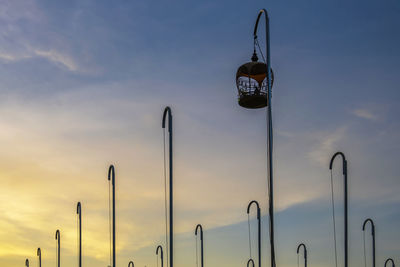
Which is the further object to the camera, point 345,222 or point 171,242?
point 345,222

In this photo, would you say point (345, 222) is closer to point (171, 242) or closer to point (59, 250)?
point (171, 242)

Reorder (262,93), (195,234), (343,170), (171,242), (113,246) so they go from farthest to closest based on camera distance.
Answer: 1. (195,234)
2. (113,246)
3. (343,170)
4. (262,93)
5. (171,242)

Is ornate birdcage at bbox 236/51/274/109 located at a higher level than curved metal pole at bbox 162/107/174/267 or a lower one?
higher

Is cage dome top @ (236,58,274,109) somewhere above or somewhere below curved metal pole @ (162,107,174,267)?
above

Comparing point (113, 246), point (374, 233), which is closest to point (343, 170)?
point (113, 246)

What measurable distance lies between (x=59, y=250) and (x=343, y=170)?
28.0 metres

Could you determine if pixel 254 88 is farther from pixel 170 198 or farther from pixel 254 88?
pixel 170 198

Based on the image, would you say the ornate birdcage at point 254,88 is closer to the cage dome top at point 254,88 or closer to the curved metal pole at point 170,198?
the cage dome top at point 254,88

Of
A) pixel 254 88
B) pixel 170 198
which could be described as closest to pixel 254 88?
pixel 254 88

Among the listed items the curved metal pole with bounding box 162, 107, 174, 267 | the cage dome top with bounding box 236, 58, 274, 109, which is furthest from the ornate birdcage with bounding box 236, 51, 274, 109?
the curved metal pole with bounding box 162, 107, 174, 267

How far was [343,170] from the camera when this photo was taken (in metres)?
36.6

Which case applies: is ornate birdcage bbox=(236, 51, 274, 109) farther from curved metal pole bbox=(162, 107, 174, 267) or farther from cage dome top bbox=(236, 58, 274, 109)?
curved metal pole bbox=(162, 107, 174, 267)

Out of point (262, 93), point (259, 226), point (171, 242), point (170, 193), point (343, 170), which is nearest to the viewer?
point (171, 242)

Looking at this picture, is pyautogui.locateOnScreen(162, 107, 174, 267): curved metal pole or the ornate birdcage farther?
the ornate birdcage
